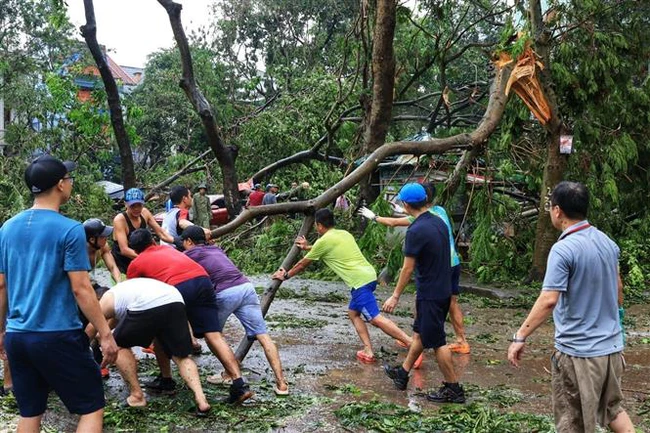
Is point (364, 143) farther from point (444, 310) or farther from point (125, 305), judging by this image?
point (125, 305)

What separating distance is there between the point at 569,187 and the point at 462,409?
230 centimetres

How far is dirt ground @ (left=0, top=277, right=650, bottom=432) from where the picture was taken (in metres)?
5.48

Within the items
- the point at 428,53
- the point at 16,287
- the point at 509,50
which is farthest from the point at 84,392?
the point at 428,53

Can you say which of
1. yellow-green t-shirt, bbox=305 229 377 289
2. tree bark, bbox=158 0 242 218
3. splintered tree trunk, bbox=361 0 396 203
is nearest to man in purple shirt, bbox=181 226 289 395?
yellow-green t-shirt, bbox=305 229 377 289

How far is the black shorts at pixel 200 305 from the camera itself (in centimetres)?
571

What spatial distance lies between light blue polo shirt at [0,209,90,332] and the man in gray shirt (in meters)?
2.52

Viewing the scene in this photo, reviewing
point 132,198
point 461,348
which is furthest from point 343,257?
point 132,198

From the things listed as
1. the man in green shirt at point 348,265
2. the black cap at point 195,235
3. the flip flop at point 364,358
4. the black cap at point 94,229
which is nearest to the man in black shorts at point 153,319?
the black cap at point 94,229

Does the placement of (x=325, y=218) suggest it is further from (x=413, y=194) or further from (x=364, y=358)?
(x=364, y=358)

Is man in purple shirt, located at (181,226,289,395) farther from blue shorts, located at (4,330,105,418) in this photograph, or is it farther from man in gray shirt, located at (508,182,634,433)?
man in gray shirt, located at (508,182,634,433)

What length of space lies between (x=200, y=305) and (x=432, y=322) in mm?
1921

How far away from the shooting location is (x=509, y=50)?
33.5ft

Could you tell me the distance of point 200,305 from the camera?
19.0ft

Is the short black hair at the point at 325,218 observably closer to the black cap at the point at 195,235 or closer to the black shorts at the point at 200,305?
the black cap at the point at 195,235
